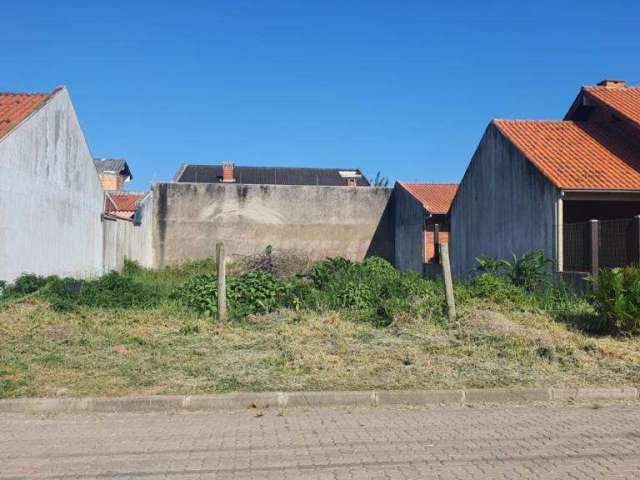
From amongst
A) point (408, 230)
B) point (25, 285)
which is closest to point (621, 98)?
point (408, 230)

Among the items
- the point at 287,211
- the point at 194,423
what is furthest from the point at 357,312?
the point at 287,211

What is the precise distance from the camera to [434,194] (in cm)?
3022

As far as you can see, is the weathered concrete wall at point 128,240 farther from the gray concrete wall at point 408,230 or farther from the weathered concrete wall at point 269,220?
the gray concrete wall at point 408,230

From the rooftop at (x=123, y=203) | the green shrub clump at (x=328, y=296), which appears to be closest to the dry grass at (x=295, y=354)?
the green shrub clump at (x=328, y=296)

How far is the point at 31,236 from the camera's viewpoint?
15625mm

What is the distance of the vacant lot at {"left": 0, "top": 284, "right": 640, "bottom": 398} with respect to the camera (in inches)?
295

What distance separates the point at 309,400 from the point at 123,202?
32.3m

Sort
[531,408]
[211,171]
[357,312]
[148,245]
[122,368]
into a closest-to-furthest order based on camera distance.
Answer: [531,408] < [122,368] < [357,312] < [148,245] < [211,171]

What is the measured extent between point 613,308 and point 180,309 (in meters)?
7.05

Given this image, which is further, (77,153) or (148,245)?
(148,245)

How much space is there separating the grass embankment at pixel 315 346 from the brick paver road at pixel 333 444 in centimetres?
80

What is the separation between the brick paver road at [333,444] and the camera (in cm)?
485

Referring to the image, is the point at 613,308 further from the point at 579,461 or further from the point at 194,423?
the point at 194,423

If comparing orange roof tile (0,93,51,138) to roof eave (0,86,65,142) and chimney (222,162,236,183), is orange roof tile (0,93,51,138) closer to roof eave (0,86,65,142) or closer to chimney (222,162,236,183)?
roof eave (0,86,65,142)
